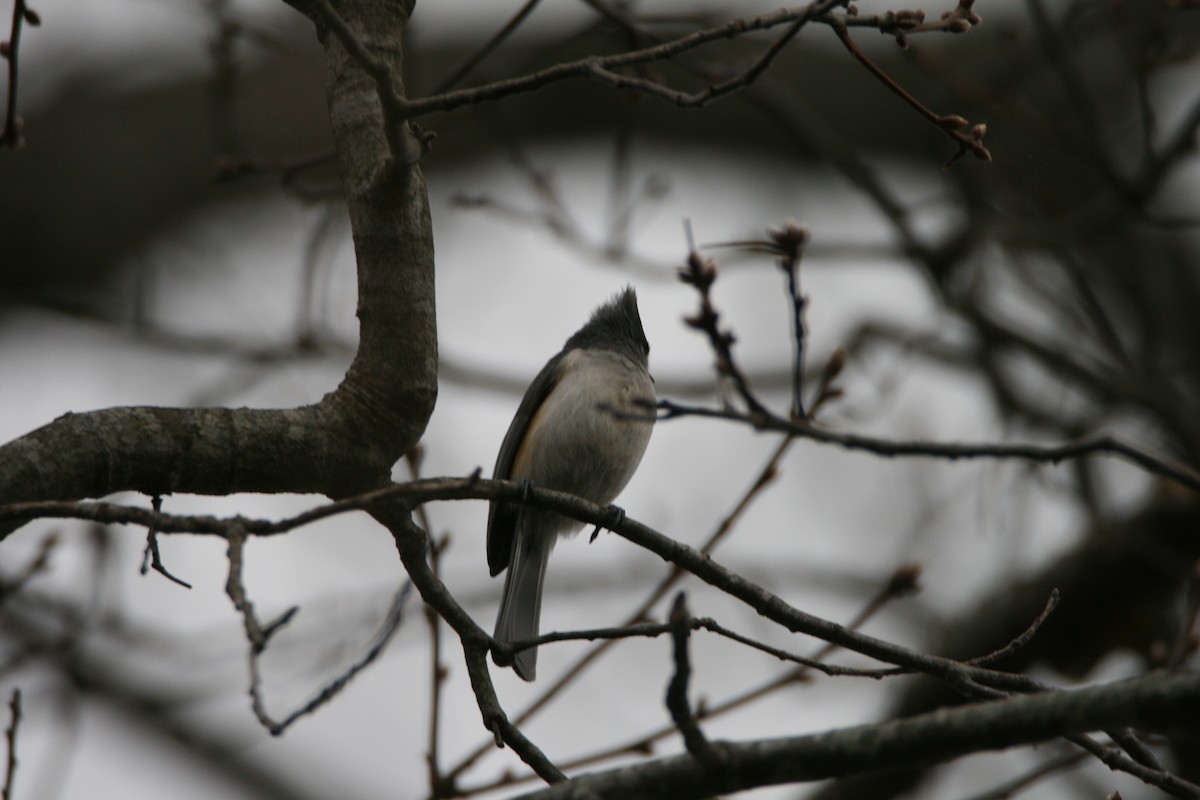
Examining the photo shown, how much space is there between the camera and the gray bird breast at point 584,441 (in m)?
4.13

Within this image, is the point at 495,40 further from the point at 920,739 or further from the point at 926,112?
the point at 920,739

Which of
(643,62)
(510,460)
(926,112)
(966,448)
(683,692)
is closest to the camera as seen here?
(683,692)

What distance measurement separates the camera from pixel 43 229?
6.35 m

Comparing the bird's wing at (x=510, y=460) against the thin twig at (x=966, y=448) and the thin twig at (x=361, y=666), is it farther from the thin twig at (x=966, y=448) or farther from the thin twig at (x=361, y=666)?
the thin twig at (x=966, y=448)

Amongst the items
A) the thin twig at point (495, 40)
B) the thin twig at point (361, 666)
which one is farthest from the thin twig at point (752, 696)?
the thin twig at point (495, 40)

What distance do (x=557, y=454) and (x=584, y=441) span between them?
4.8 inches

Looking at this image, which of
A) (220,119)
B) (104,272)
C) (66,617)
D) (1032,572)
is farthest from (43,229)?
(1032,572)

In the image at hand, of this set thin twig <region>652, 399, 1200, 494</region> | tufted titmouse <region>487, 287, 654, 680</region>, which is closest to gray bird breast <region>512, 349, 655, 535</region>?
tufted titmouse <region>487, 287, 654, 680</region>

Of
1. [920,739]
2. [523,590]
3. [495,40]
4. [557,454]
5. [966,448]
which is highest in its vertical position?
[495,40]

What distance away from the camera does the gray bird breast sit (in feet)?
13.6

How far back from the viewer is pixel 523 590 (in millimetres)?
4039

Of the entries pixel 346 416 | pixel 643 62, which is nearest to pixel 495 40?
pixel 643 62

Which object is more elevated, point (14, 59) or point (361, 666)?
point (14, 59)

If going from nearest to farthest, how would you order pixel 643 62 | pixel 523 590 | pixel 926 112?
1. pixel 643 62
2. pixel 926 112
3. pixel 523 590
